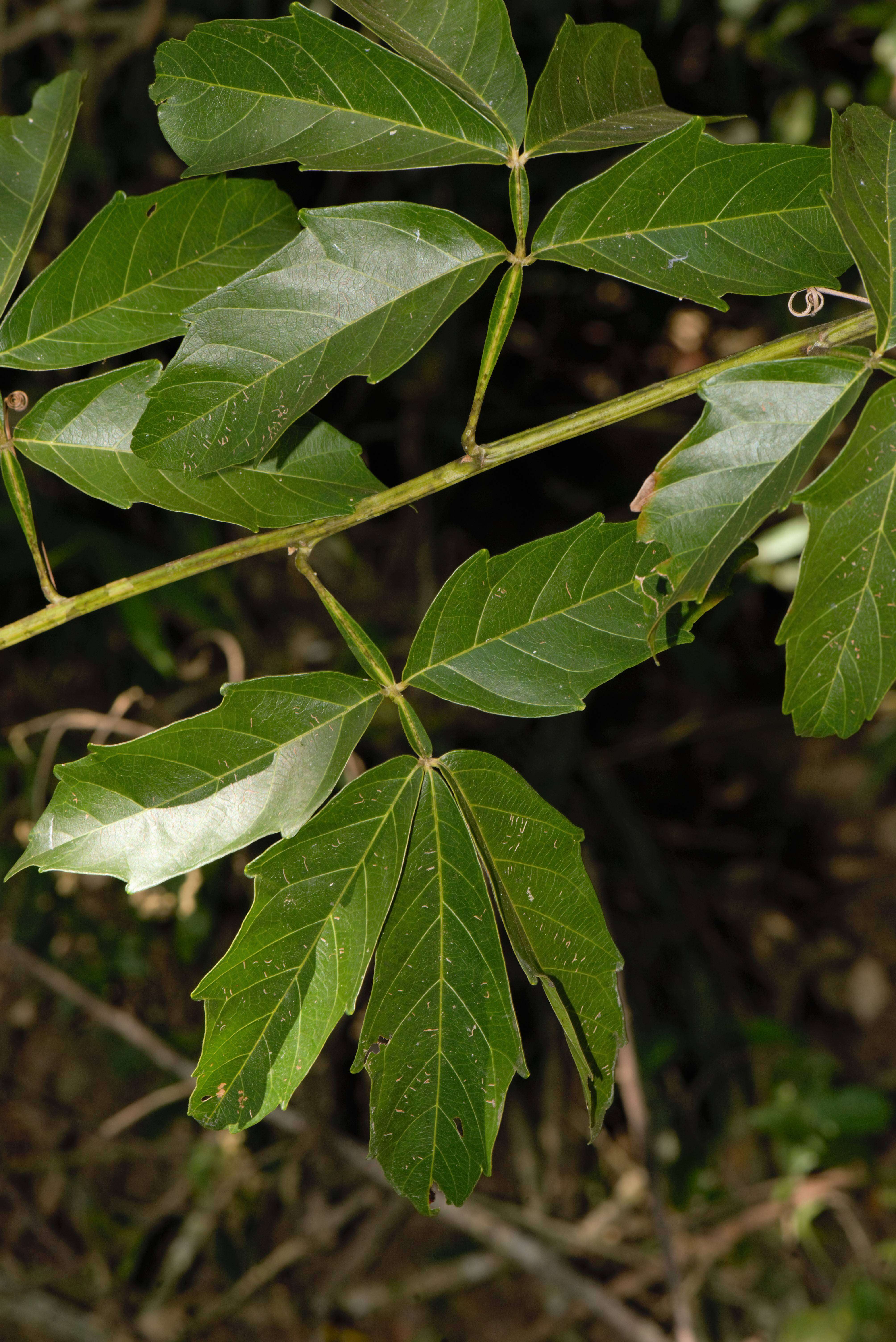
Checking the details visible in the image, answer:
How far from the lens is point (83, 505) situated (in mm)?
2037

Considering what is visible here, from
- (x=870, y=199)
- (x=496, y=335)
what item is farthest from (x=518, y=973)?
(x=870, y=199)

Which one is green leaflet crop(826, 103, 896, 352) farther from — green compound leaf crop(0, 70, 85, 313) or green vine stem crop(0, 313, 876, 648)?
green compound leaf crop(0, 70, 85, 313)

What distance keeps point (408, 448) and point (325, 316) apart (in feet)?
5.75

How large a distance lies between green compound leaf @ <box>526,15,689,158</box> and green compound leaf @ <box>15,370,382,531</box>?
0.84 ft

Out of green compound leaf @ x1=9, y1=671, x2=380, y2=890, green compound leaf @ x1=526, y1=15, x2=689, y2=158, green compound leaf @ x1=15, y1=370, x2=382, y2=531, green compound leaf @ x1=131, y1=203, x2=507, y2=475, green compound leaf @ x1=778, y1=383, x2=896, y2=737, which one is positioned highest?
green compound leaf @ x1=526, y1=15, x2=689, y2=158

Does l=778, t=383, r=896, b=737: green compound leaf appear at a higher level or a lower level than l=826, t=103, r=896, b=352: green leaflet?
lower

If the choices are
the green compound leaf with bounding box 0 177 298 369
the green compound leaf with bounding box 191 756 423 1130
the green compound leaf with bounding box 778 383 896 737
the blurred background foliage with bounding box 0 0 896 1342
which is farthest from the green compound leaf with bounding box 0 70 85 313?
the blurred background foliage with bounding box 0 0 896 1342

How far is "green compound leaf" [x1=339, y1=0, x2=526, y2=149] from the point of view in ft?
2.16

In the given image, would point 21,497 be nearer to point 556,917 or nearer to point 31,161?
point 31,161

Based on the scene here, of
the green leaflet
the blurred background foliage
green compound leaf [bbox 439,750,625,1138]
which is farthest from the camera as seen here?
the blurred background foliage

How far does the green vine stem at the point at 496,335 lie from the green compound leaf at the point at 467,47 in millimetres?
91

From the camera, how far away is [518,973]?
83.5 inches

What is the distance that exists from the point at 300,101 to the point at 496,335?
0.20 m

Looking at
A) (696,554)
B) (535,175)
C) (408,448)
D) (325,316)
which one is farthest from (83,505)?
(696,554)
